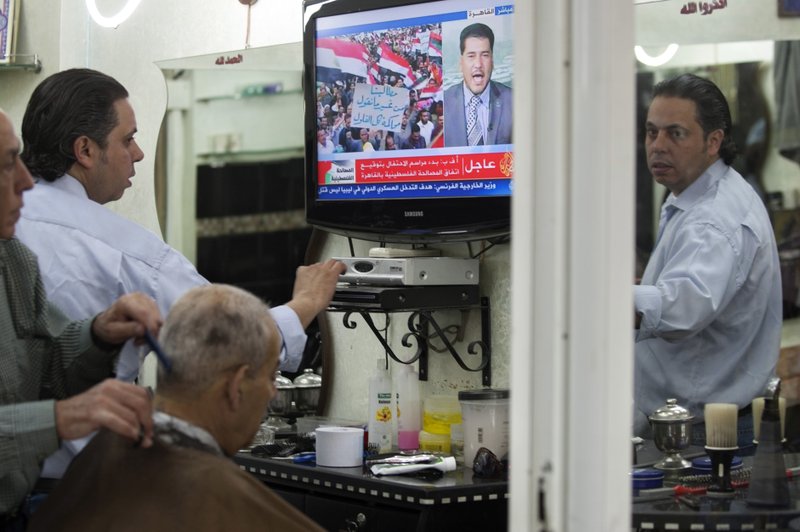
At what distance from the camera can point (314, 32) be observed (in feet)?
12.8

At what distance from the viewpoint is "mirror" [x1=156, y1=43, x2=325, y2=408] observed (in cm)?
411

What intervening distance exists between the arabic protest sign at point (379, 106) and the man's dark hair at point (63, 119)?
0.85m

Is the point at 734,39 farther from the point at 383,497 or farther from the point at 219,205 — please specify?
the point at 219,205

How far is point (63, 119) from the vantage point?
10.1ft

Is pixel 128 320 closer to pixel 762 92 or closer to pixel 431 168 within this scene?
pixel 431 168

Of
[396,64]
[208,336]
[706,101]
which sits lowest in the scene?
[208,336]

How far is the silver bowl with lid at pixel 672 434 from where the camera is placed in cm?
295

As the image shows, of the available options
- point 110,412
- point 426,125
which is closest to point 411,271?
point 426,125

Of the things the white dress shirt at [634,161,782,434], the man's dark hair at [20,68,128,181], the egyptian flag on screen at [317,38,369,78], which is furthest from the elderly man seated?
the egyptian flag on screen at [317,38,369,78]

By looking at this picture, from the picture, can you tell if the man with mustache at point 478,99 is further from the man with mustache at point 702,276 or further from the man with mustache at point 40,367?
the man with mustache at point 40,367

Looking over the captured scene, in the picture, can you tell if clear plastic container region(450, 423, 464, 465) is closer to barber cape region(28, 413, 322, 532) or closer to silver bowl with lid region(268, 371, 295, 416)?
silver bowl with lid region(268, 371, 295, 416)

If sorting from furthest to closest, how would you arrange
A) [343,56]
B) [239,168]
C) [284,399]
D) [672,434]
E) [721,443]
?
1. [239,168]
2. [284,399]
3. [343,56]
4. [672,434]
5. [721,443]

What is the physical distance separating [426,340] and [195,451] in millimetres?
1559

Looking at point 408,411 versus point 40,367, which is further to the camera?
point 408,411
